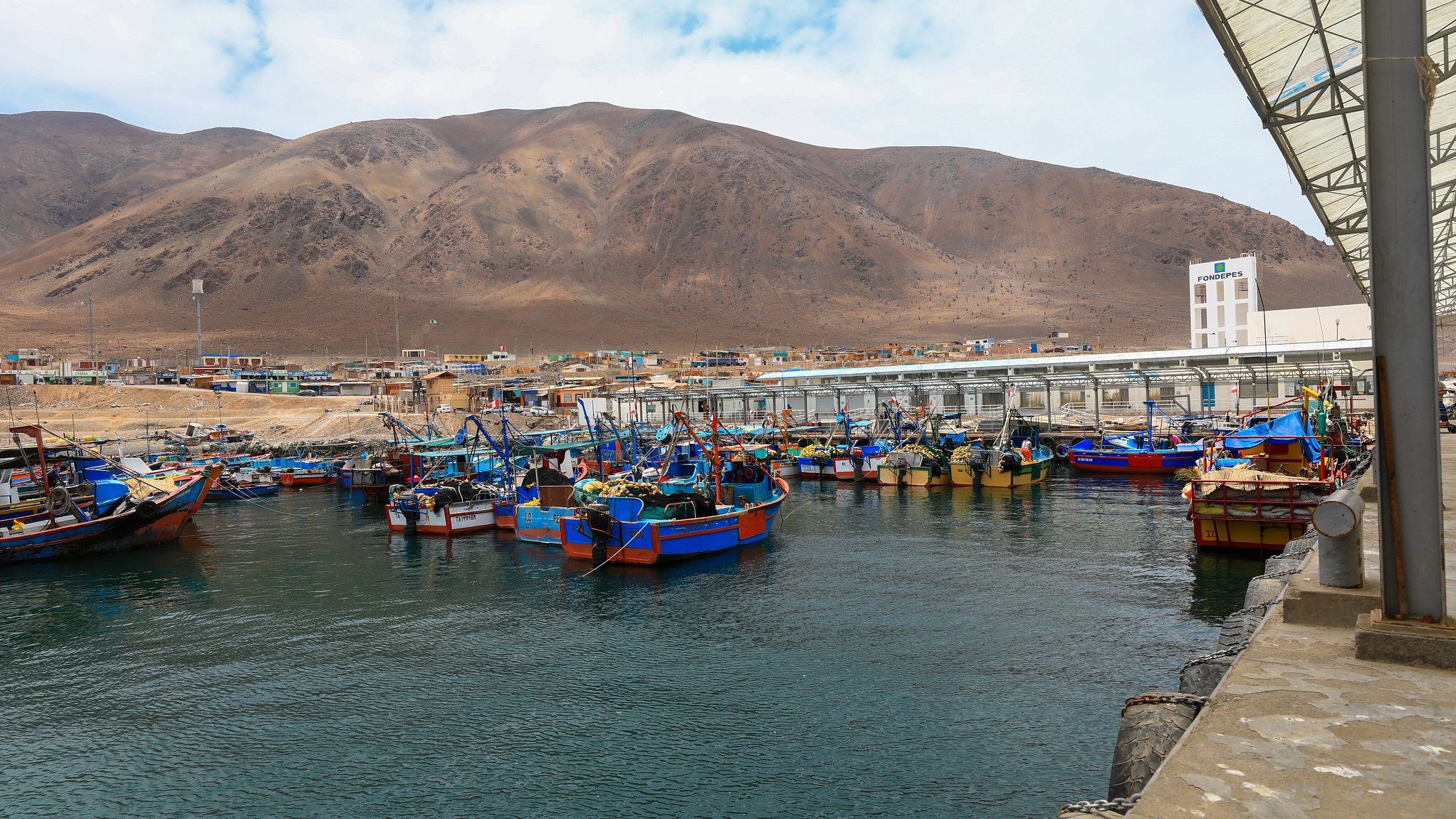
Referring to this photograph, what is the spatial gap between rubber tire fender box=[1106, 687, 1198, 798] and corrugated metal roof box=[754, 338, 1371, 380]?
5342 cm

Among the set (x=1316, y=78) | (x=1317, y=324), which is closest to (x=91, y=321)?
(x=1316, y=78)

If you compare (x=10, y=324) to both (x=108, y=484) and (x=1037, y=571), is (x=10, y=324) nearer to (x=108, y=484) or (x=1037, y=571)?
(x=108, y=484)

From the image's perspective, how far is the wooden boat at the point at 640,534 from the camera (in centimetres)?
2617

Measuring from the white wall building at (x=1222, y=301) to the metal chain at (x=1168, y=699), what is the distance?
84.2 m

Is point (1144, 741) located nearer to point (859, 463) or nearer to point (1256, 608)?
point (1256, 608)

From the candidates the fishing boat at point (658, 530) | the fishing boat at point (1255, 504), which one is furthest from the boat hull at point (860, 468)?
the fishing boat at point (1255, 504)

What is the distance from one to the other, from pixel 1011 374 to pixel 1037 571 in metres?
42.9

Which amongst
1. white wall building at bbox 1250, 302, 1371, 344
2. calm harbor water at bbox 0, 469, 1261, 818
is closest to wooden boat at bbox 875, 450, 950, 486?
calm harbor water at bbox 0, 469, 1261, 818

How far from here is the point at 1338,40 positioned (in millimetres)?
10734

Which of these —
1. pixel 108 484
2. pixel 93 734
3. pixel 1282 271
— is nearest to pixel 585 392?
pixel 108 484

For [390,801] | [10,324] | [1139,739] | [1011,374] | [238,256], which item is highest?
[238,256]

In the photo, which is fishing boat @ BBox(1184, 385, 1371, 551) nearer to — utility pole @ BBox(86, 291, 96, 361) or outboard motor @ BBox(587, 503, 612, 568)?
outboard motor @ BBox(587, 503, 612, 568)

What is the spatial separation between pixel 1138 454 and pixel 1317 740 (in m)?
42.7

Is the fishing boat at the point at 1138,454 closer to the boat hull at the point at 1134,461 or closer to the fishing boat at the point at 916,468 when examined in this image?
the boat hull at the point at 1134,461
